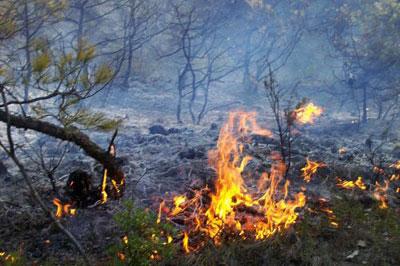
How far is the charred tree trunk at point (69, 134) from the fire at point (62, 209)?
2.57ft

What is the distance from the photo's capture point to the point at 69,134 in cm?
577

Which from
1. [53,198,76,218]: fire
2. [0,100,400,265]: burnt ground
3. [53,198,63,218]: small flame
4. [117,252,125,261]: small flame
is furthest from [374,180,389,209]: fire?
[53,198,63,218]: small flame

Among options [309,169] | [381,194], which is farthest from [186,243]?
[309,169]

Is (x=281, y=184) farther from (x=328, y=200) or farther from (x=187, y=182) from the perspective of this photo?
(x=187, y=182)

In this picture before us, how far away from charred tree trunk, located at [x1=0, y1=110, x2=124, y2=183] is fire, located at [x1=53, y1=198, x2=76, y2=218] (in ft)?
2.57

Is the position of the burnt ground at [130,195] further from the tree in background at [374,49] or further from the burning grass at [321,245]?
the tree in background at [374,49]

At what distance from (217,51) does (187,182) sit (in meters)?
25.4

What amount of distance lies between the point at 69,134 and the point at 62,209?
1195 millimetres

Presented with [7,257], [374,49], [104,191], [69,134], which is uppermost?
[374,49]

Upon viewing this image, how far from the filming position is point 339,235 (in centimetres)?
556

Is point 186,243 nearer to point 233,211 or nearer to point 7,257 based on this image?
point 233,211

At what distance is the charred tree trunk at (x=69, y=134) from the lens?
18.1 feet

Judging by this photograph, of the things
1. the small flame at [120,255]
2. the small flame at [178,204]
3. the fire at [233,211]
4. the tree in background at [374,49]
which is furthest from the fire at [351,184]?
the tree in background at [374,49]

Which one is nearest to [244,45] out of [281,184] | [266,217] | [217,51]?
[217,51]
